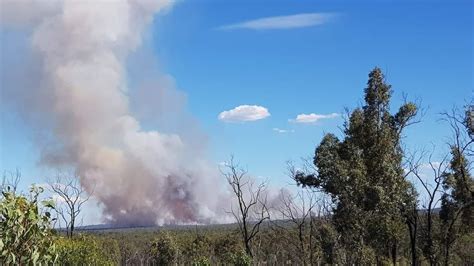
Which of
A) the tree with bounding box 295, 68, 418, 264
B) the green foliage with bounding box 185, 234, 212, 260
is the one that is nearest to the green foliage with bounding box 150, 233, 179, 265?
the green foliage with bounding box 185, 234, 212, 260

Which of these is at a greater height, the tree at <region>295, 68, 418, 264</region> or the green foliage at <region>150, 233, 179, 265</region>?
the tree at <region>295, 68, 418, 264</region>

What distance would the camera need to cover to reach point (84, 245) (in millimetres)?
22812

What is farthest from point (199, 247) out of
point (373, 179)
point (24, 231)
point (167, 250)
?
point (24, 231)

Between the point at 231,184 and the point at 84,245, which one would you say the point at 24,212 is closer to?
the point at 84,245

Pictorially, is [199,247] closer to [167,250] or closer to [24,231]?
[167,250]

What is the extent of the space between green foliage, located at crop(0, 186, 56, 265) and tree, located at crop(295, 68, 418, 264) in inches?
999

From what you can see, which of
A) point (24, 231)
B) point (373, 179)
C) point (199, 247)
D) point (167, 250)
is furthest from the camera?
point (199, 247)

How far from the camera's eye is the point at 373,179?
3080 cm

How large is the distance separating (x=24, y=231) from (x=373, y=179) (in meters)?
26.8

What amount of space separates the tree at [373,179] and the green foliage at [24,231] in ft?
83.3

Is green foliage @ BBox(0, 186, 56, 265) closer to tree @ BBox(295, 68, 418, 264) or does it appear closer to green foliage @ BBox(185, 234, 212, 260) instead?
tree @ BBox(295, 68, 418, 264)

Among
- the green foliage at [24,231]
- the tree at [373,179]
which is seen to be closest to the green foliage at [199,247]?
the tree at [373,179]

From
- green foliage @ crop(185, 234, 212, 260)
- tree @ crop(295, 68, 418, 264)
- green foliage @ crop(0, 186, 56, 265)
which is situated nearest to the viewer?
green foliage @ crop(0, 186, 56, 265)

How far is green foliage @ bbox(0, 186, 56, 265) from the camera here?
5.61 meters
